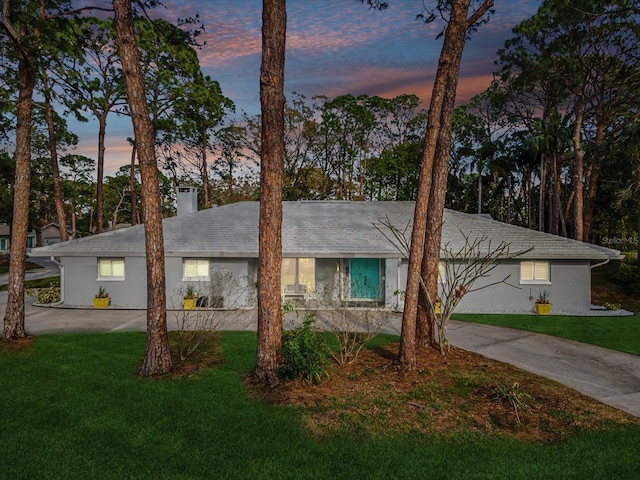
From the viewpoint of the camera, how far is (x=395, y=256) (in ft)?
50.3

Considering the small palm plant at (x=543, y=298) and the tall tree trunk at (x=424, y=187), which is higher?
the tall tree trunk at (x=424, y=187)

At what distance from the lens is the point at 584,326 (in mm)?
13055

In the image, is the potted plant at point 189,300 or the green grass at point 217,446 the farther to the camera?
the potted plant at point 189,300

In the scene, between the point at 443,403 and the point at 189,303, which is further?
the point at 189,303

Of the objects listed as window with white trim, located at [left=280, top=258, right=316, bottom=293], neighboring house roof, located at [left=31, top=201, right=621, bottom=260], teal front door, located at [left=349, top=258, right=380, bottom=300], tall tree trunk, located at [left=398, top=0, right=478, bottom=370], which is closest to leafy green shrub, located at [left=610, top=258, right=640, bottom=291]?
neighboring house roof, located at [left=31, top=201, right=621, bottom=260]

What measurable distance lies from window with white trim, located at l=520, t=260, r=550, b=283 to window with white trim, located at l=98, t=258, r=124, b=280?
15.8m

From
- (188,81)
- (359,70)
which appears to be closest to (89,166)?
(188,81)

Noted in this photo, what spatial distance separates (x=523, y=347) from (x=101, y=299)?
14780 millimetres

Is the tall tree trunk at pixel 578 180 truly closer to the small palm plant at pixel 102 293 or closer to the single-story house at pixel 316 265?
the single-story house at pixel 316 265

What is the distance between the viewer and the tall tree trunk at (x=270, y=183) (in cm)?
706

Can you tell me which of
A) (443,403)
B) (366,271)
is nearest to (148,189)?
(443,403)

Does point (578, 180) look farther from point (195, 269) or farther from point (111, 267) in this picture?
point (111, 267)

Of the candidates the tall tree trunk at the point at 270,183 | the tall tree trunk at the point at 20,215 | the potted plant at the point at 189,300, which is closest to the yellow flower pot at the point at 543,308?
the tall tree trunk at the point at 270,183

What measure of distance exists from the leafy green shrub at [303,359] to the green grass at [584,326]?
8.04 meters
